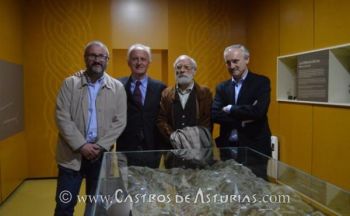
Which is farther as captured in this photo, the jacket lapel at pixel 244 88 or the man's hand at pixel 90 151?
the jacket lapel at pixel 244 88

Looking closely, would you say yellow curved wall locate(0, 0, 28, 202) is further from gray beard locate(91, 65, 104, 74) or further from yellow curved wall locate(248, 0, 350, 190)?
yellow curved wall locate(248, 0, 350, 190)

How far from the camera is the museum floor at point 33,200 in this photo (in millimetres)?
3209

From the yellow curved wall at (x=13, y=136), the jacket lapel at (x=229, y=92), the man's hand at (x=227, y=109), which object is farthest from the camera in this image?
the yellow curved wall at (x=13, y=136)

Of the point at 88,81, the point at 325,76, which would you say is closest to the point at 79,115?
the point at 88,81

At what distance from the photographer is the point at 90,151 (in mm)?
2152

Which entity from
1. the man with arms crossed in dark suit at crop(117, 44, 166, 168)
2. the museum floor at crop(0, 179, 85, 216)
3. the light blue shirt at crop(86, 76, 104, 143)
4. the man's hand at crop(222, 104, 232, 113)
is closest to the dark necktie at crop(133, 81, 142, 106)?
the man with arms crossed in dark suit at crop(117, 44, 166, 168)

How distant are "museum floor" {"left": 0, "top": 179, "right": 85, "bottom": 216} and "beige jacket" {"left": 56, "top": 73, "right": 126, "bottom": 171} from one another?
96cm

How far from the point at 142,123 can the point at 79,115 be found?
1.52ft

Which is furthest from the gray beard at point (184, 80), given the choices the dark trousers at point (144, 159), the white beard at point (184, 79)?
the dark trousers at point (144, 159)

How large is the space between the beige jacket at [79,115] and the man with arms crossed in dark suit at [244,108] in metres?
0.75

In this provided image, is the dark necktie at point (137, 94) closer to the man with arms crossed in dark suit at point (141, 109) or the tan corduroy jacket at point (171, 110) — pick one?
the man with arms crossed in dark suit at point (141, 109)

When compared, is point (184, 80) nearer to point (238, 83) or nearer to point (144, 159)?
point (238, 83)

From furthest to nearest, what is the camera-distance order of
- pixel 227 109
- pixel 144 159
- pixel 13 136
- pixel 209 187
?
pixel 13 136
pixel 227 109
pixel 144 159
pixel 209 187

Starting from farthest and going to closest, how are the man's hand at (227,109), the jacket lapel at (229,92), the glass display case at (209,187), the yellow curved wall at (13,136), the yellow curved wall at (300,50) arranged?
the yellow curved wall at (13,136), the yellow curved wall at (300,50), the jacket lapel at (229,92), the man's hand at (227,109), the glass display case at (209,187)
